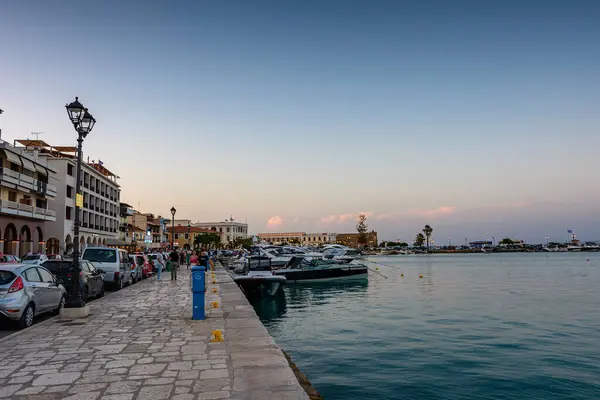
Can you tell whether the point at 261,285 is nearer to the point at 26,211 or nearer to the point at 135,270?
the point at 135,270

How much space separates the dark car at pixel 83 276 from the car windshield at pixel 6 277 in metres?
3.00

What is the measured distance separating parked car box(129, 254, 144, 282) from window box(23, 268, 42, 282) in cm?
1399

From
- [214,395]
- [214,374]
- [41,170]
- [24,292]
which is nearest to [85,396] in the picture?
[214,395]

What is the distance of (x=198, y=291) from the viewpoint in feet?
40.4

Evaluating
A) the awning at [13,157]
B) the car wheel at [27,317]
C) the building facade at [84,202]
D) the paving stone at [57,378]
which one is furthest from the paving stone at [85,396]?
the building facade at [84,202]

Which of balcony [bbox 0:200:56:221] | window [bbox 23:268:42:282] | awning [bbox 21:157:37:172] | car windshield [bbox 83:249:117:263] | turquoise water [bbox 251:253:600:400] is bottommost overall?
turquoise water [bbox 251:253:600:400]

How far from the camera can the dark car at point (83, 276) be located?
16.0 metres

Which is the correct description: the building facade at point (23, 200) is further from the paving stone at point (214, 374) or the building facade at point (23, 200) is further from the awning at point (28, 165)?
the paving stone at point (214, 374)

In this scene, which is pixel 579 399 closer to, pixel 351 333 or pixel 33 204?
pixel 351 333

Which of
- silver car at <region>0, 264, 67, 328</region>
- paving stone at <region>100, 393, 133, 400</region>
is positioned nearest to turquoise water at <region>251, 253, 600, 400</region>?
paving stone at <region>100, 393, 133, 400</region>

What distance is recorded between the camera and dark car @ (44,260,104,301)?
631 inches

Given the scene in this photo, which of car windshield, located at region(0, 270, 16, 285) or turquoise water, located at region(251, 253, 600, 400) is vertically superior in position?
car windshield, located at region(0, 270, 16, 285)

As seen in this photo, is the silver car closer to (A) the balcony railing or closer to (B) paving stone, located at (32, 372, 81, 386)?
(B) paving stone, located at (32, 372, 81, 386)

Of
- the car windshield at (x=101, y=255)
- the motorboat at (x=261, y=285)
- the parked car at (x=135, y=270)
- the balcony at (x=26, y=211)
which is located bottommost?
the motorboat at (x=261, y=285)
